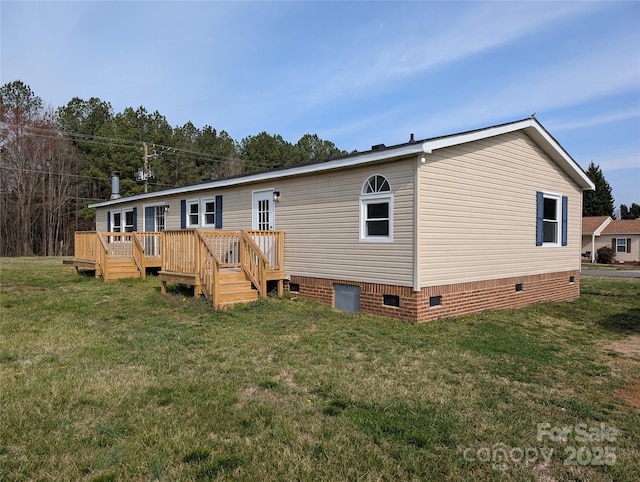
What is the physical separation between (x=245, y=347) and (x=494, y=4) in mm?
8834

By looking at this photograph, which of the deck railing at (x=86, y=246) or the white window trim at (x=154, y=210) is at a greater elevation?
the white window trim at (x=154, y=210)

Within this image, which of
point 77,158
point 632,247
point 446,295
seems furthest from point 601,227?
point 77,158

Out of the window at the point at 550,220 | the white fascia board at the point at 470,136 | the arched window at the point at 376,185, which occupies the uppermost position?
the white fascia board at the point at 470,136

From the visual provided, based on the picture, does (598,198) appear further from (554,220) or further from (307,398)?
(307,398)

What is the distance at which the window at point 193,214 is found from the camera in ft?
44.3

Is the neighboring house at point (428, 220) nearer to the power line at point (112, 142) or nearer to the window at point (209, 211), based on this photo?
the window at point (209, 211)

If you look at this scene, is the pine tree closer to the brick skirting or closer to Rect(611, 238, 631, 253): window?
Rect(611, 238, 631, 253): window

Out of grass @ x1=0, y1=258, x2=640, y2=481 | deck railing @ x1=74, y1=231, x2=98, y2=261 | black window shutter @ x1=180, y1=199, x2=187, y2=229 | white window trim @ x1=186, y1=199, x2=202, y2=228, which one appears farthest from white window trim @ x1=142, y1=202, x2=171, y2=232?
grass @ x1=0, y1=258, x2=640, y2=481

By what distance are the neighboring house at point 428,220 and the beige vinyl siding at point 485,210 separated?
3cm

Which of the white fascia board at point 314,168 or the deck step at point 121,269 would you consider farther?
the deck step at point 121,269

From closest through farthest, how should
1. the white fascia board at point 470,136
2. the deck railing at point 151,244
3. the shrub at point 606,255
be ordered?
1. the white fascia board at point 470,136
2. the deck railing at point 151,244
3. the shrub at point 606,255

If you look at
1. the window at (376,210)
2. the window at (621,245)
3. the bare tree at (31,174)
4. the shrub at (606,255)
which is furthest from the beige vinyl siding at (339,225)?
the window at (621,245)

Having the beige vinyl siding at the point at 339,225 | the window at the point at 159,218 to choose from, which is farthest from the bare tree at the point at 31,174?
the beige vinyl siding at the point at 339,225

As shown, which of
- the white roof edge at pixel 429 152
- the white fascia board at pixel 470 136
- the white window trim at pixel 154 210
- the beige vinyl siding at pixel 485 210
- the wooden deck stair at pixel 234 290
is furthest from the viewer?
the white window trim at pixel 154 210
